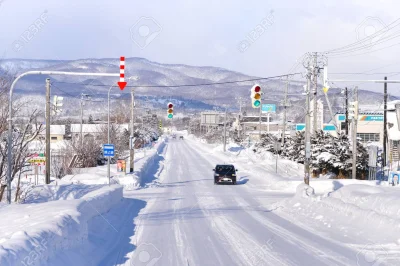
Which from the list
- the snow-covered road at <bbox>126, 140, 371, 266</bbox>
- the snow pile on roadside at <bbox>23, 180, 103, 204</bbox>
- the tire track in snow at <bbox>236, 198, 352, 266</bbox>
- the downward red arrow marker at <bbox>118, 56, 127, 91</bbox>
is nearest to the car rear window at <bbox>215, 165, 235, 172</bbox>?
the snow-covered road at <bbox>126, 140, 371, 266</bbox>

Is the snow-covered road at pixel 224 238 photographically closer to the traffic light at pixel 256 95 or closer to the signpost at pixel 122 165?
the traffic light at pixel 256 95

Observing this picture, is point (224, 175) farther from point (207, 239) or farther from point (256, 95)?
point (207, 239)

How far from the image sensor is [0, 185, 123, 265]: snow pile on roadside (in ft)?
26.9

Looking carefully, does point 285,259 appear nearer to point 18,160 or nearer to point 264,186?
point 18,160

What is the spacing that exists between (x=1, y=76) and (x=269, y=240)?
1731cm

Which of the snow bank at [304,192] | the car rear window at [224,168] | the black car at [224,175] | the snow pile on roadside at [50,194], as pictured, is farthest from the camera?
the car rear window at [224,168]

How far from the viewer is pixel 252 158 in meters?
70.9

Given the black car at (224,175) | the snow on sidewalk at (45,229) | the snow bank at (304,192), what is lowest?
the black car at (224,175)

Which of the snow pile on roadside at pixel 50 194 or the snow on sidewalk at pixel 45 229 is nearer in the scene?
the snow on sidewalk at pixel 45 229

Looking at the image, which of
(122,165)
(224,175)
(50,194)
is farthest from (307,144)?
(122,165)

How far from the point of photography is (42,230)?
982 centimetres

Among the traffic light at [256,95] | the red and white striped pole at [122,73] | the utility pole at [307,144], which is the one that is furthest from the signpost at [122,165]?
the red and white striped pole at [122,73]

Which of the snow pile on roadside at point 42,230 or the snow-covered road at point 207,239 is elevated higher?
the snow pile on roadside at point 42,230

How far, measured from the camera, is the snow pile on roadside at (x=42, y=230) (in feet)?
26.9
